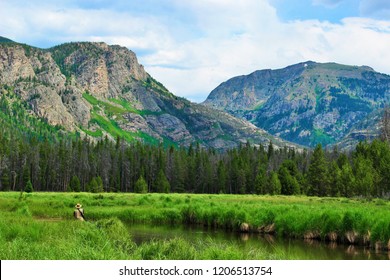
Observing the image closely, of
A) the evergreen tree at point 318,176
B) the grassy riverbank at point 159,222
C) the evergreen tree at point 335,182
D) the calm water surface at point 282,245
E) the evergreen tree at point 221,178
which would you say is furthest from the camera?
the evergreen tree at point 221,178

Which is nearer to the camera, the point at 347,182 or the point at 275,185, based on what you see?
the point at 347,182

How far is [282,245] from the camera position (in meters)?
33.0

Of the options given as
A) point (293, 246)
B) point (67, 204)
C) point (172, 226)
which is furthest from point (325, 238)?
point (67, 204)

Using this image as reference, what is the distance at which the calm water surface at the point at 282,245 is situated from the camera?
28234 mm

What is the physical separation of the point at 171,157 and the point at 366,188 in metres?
89.6

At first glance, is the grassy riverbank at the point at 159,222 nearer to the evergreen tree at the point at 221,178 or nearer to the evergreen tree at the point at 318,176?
the evergreen tree at the point at 318,176

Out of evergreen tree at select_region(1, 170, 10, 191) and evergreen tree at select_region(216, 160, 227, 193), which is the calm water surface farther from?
A: evergreen tree at select_region(1, 170, 10, 191)

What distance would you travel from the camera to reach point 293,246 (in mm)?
32562

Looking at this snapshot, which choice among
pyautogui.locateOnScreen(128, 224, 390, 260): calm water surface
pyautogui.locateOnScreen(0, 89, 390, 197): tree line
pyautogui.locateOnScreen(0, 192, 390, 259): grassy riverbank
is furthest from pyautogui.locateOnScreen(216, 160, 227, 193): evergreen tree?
pyautogui.locateOnScreen(128, 224, 390, 260): calm water surface

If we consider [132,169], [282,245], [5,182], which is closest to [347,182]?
[282,245]

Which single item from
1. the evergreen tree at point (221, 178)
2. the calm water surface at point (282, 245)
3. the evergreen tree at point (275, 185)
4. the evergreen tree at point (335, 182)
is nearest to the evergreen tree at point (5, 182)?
the evergreen tree at point (221, 178)

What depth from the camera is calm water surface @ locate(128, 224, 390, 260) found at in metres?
28.2

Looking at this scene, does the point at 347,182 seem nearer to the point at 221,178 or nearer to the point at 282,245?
the point at 221,178
